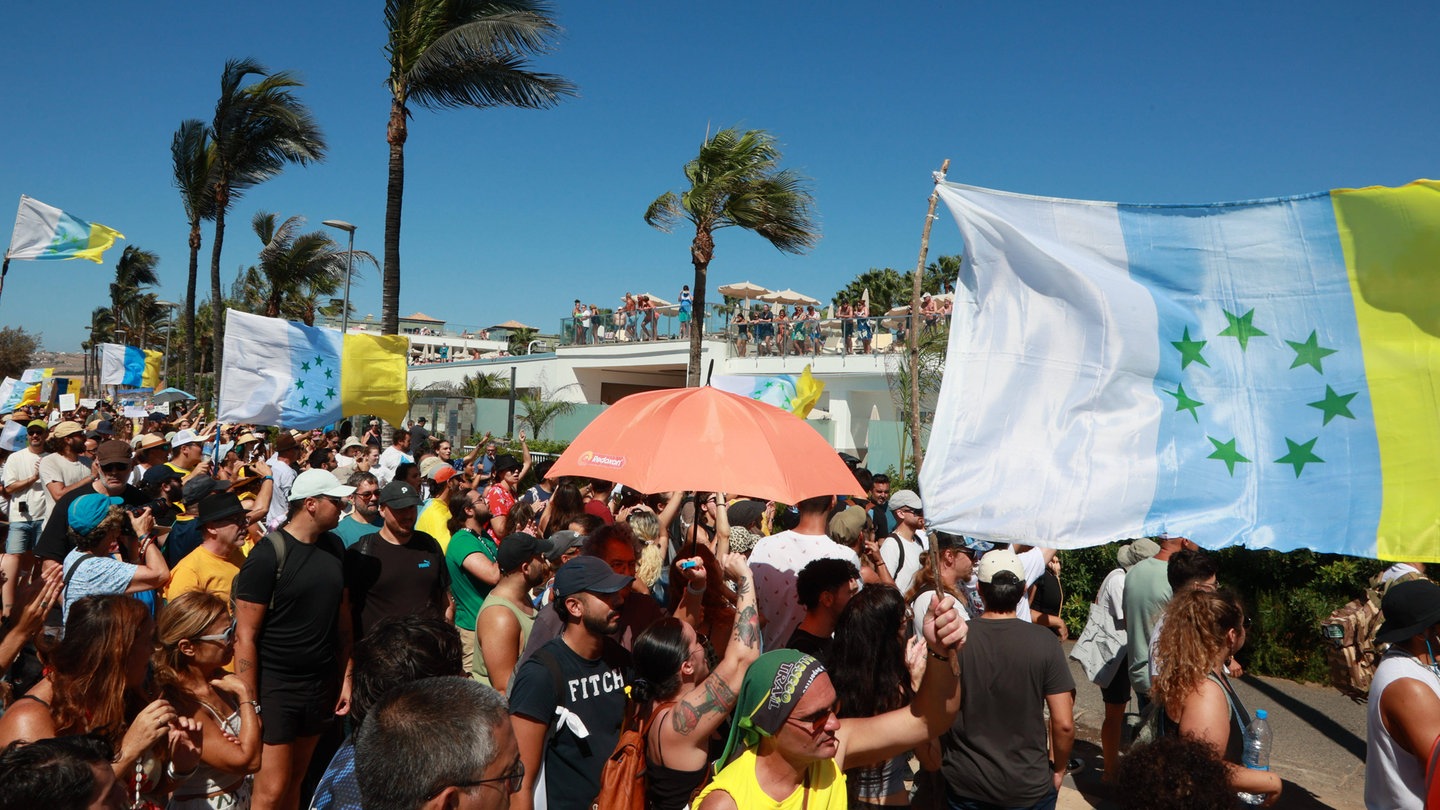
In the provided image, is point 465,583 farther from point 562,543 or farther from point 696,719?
point 696,719

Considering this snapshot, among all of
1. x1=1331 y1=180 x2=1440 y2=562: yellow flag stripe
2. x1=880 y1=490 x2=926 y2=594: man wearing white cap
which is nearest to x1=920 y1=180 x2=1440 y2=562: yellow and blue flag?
x1=1331 y1=180 x2=1440 y2=562: yellow flag stripe

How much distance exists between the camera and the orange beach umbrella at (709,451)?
4477 millimetres

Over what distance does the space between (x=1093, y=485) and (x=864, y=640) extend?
3.58 ft

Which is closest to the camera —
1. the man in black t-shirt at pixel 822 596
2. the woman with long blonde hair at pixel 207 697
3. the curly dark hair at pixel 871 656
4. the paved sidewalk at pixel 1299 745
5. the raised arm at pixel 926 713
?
the raised arm at pixel 926 713

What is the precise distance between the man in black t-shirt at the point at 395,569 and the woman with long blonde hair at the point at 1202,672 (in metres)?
3.54

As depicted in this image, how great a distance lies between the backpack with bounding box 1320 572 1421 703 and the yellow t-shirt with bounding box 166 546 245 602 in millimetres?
6076

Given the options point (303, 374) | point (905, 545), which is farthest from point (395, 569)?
point (303, 374)

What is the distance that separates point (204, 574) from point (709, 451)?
9.33 ft

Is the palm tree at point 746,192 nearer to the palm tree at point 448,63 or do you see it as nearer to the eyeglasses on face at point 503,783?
the palm tree at point 448,63

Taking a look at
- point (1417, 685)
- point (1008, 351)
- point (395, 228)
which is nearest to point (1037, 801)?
point (1417, 685)

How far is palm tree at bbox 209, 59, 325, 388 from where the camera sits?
79.7 ft

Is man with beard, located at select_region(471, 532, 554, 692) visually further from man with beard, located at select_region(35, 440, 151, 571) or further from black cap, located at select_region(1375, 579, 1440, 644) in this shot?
black cap, located at select_region(1375, 579, 1440, 644)

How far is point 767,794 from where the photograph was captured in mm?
2691

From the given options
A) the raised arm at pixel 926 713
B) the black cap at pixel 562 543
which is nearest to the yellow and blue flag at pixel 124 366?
the black cap at pixel 562 543
